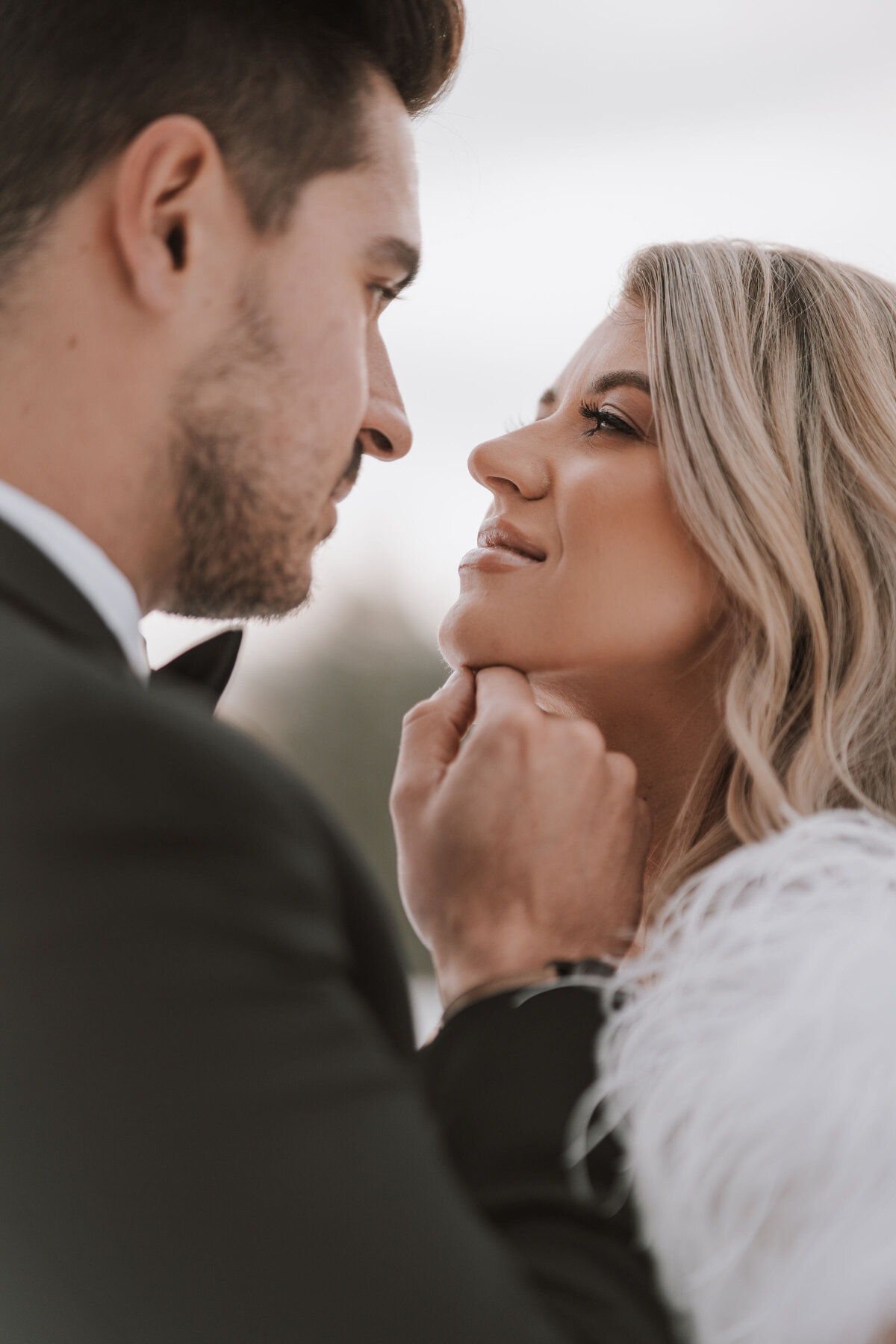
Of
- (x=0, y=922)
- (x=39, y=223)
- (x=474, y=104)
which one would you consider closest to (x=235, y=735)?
(x=0, y=922)

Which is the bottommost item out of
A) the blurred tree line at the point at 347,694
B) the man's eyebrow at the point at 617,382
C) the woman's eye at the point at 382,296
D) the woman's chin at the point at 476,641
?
the blurred tree line at the point at 347,694

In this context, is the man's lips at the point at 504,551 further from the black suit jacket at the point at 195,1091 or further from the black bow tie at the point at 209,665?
the black suit jacket at the point at 195,1091

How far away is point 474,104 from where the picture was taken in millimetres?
3811

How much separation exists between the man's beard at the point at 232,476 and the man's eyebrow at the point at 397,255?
21 cm

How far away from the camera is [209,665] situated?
5.27 feet

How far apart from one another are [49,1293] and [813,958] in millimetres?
779

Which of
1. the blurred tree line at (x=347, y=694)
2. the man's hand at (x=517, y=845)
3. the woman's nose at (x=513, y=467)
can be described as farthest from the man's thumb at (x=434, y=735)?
the blurred tree line at (x=347, y=694)

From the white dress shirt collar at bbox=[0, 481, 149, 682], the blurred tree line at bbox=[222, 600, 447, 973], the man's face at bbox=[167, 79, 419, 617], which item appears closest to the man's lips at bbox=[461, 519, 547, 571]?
the man's face at bbox=[167, 79, 419, 617]

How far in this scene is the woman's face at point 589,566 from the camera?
178 centimetres

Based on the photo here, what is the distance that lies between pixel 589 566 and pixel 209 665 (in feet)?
2.07

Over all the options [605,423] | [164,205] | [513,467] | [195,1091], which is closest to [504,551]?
[513,467]

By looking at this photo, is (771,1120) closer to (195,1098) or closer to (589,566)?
(195,1098)

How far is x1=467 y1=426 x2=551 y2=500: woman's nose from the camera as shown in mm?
1870

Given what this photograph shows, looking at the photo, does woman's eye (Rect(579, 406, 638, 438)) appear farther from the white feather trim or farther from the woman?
the white feather trim
